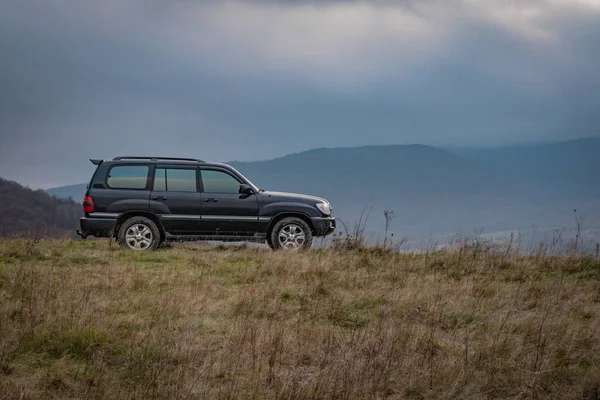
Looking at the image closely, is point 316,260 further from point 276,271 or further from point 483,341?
point 483,341

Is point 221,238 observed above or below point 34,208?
below

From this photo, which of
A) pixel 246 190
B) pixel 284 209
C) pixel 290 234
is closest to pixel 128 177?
pixel 246 190

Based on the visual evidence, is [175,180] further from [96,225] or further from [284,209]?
[284,209]

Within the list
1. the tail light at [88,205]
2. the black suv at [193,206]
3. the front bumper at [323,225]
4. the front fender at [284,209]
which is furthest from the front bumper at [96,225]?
the front bumper at [323,225]

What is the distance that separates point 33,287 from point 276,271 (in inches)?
154

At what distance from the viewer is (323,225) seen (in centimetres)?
1537

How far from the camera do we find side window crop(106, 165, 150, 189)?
588 inches

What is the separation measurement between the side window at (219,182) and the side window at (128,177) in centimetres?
128

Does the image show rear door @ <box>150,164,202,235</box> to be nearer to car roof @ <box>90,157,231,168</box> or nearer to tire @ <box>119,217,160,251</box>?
car roof @ <box>90,157,231,168</box>

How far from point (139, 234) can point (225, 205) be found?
194 centimetres

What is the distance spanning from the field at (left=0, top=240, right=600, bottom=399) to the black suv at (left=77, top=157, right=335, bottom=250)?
2.80 m

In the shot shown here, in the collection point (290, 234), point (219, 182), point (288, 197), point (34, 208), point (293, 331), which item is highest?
point (34, 208)

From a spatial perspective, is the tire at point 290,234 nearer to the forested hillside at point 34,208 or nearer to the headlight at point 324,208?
the headlight at point 324,208

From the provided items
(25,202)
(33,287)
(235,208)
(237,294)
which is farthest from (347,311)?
(25,202)
